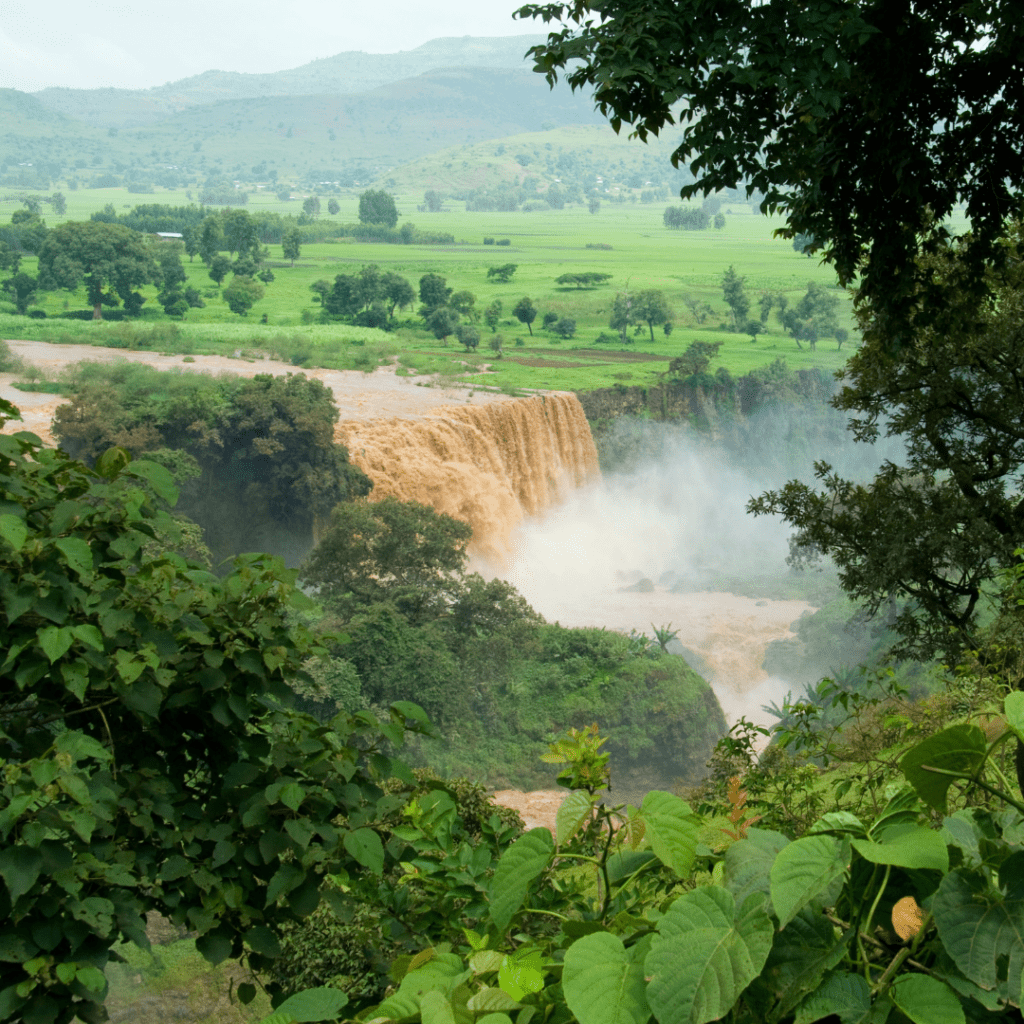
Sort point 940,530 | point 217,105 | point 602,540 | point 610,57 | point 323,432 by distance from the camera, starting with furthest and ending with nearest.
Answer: point 217,105 → point 602,540 → point 323,432 → point 940,530 → point 610,57

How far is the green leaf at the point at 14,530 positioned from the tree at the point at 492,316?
24585 millimetres

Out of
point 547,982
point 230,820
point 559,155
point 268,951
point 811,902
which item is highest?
point 559,155

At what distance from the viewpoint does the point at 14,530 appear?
1544 millimetres

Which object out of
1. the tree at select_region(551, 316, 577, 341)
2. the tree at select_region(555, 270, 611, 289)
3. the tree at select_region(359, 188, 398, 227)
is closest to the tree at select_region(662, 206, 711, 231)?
the tree at select_region(555, 270, 611, 289)

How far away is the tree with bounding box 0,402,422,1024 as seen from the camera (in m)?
1.51

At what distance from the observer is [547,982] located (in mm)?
756

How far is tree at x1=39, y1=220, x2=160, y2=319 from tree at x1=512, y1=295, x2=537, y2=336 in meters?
9.36

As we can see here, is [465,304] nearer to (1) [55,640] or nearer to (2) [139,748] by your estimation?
(2) [139,748]

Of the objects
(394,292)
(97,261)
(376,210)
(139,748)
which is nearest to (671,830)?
(139,748)

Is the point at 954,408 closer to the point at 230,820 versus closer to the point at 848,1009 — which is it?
the point at 230,820

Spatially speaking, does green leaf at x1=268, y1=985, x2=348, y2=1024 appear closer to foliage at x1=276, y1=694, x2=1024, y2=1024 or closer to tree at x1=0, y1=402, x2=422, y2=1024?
foliage at x1=276, y1=694, x2=1024, y2=1024

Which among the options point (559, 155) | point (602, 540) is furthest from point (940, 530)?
point (559, 155)

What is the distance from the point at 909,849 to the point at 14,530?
1.42m

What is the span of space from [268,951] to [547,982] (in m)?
1.21
